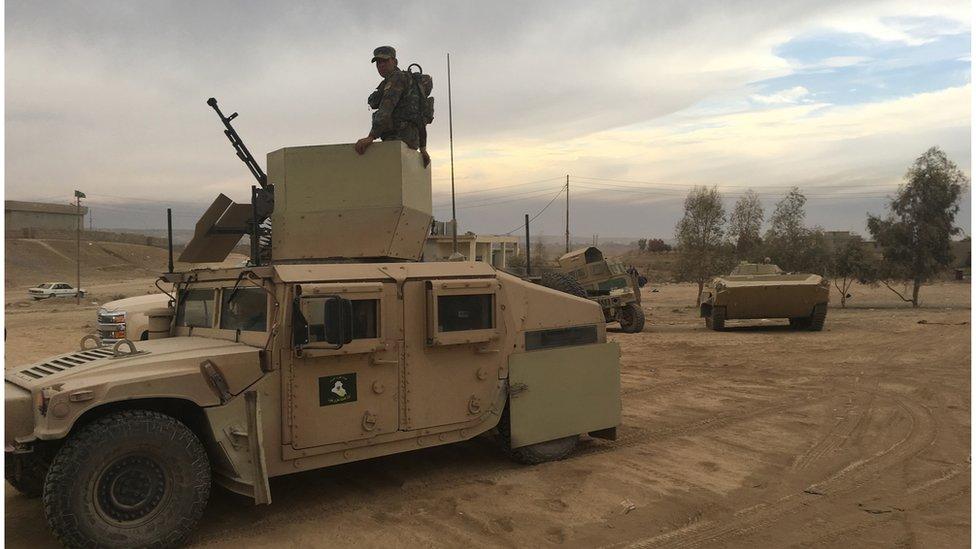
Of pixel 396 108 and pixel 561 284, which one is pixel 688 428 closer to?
pixel 561 284

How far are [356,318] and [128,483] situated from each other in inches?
65.4

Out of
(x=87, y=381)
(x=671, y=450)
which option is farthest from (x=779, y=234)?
(x=87, y=381)

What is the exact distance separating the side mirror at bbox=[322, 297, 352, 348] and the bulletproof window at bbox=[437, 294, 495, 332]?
0.91 meters

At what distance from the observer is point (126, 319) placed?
10336 mm

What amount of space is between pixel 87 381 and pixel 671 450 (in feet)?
15.5

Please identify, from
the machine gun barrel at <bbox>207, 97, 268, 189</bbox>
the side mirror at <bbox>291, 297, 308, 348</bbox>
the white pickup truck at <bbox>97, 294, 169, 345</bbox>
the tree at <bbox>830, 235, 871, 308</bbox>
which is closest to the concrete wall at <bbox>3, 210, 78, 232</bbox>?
the white pickup truck at <bbox>97, 294, 169, 345</bbox>

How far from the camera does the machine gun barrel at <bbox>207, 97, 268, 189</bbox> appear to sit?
6.09 meters

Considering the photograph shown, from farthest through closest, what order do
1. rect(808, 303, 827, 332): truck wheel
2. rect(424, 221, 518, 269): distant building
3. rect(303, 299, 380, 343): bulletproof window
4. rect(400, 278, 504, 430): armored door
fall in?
rect(808, 303, 827, 332): truck wheel → rect(424, 221, 518, 269): distant building → rect(400, 278, 504, 430): armored door → rect(303, 299, 380, 343): bulletproof window

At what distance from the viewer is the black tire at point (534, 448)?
5906 millimetres

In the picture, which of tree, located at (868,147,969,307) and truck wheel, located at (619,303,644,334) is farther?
tree, located at (868,147,969,307)

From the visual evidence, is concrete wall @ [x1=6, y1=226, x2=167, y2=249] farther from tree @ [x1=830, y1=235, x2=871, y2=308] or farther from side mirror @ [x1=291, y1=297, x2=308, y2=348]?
side mirror @ [x1=291, y1=297, x2=308, y2=348]

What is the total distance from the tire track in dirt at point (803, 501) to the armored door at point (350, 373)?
184 centimetres

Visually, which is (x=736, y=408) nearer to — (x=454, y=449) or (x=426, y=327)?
(x=454, y=449)

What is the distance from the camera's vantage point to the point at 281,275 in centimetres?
477
